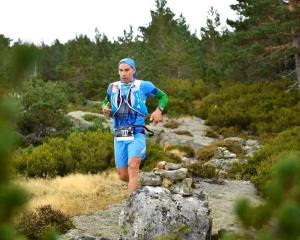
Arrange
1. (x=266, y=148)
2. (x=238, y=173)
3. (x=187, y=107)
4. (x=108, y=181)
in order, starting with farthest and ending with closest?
(x=187, y=107) < (x=266, y=148) < (x=238, y=173) < (x=108, y=181)

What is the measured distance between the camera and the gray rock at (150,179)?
7.58 metres

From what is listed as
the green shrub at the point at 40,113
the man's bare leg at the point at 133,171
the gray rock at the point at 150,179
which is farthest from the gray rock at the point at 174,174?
the green shrub at the point at 40,113

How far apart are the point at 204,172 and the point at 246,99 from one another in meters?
15.7

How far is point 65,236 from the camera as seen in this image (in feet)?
22.1

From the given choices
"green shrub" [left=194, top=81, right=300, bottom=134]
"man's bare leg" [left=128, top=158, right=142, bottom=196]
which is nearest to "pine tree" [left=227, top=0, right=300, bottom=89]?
"green shrub" [left=194, top=81, right=300, bottom=134]

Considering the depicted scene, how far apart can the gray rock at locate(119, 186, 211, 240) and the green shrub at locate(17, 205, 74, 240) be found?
106cm

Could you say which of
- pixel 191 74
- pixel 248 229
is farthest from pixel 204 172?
pixel 191 74

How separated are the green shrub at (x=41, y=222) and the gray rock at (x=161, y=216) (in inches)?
41.9

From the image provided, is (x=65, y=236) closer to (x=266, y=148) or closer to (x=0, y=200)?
(x=0, y=200)

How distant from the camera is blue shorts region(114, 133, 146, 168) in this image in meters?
6.64

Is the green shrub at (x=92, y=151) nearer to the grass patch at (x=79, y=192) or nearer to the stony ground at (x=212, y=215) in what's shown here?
the grass patch at (x=79, y=192)

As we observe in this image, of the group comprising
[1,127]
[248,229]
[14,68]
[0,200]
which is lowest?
[248,229]

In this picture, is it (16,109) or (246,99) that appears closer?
(16,109)

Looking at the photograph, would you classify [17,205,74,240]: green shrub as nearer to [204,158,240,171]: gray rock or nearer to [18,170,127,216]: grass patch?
[18,170,127,216]: grass patch
